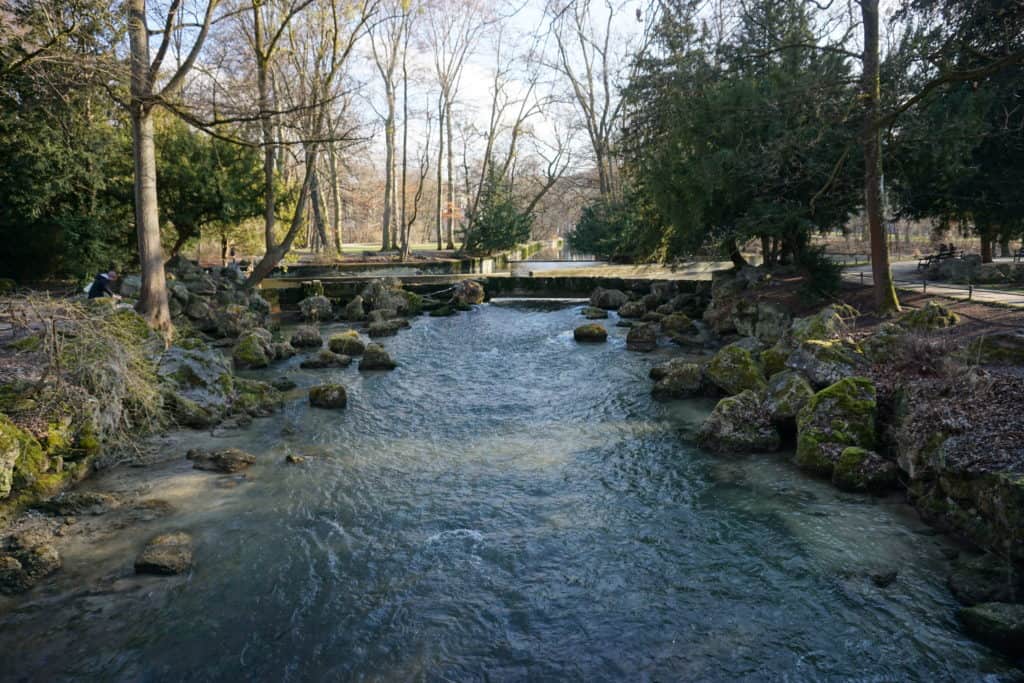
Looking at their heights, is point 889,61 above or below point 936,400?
above

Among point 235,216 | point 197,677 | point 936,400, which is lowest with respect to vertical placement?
point 197,677

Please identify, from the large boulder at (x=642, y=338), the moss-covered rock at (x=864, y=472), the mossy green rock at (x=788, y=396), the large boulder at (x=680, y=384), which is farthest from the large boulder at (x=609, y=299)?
the moss-covered rock at (x=864, y=472)

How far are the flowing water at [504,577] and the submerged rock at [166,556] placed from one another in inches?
4.9

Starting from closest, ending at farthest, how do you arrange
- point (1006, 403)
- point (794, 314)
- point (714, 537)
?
1. point (714, 537)
2. point (1006, 403)
3. point (794, 314)

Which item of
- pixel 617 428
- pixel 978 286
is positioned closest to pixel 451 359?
pixel 617 428

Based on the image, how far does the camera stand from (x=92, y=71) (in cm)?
1045

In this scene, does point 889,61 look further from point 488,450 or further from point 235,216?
point 235,216

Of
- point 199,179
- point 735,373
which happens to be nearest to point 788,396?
point 735,373

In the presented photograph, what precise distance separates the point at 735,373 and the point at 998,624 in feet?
22.6

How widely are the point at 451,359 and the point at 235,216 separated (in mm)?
12122

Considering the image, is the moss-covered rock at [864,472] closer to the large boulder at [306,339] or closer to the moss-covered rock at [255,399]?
the moss-covered rock at [255,399]

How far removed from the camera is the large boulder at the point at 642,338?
17031mm

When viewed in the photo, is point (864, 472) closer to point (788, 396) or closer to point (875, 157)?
point (788, 396)

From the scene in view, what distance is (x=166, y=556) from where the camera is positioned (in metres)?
6.43
